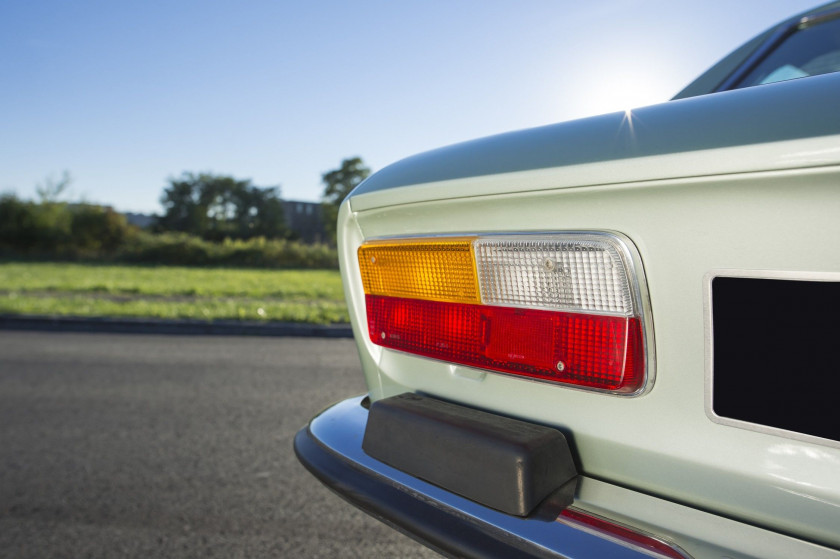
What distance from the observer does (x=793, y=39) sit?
1568 millimetres

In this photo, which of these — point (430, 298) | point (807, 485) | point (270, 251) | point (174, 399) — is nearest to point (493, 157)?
point (430, 298)

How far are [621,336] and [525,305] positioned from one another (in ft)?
0.52

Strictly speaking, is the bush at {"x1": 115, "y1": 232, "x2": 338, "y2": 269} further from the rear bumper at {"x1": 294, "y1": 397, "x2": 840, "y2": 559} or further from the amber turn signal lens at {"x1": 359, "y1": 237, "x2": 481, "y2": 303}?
the rear bumper at {"x1": 294, "y1": 397, "x2": 840, "y2": 559}

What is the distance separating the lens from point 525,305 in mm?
876

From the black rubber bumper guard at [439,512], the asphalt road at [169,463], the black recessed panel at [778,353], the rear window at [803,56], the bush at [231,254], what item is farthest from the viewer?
the bush at [231,254]

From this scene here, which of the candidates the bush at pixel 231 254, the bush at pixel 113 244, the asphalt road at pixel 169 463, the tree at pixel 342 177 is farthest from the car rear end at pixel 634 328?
the tree at pixel 342 177

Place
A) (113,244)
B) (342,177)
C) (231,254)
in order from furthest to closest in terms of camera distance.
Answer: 1. (342,177)
2. (113,244)
3. (231,254)

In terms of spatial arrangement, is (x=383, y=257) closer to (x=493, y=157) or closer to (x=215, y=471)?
(x=493, y=157)

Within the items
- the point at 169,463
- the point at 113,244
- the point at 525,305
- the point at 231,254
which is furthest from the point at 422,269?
the point at 113,244

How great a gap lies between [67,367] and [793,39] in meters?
5.72

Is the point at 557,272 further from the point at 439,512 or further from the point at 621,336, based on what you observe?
the point at 439,512

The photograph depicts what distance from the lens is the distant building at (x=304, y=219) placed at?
4084 centimetres

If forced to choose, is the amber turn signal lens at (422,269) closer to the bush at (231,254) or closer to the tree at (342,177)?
the bush at (231,254)

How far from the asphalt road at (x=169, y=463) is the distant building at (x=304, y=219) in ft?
119
